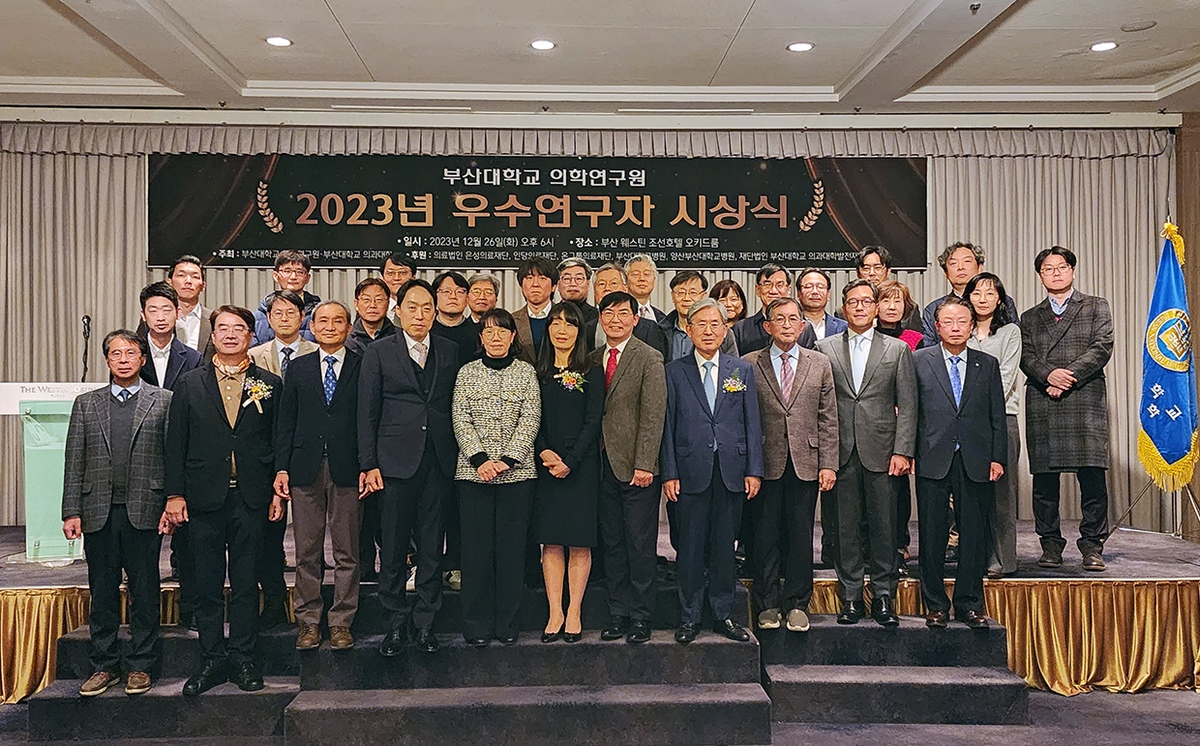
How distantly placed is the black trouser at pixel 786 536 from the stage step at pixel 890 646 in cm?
16

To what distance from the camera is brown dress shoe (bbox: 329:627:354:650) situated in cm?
411

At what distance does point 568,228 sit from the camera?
7.30 metres

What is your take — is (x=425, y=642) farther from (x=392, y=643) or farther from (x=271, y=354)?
→ (x=271, y=354)

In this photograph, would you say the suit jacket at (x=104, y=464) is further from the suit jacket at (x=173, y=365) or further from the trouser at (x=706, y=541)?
the trouser at (x=706, y=541)

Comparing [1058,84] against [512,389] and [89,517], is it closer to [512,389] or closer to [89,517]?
[512,389]

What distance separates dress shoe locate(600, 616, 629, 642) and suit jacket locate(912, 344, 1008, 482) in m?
1.45

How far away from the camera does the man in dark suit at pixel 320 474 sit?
13.3ft

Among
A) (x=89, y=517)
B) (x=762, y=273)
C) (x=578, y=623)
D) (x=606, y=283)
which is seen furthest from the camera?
(x=762, y=273)

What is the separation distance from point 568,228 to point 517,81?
115 centimetres

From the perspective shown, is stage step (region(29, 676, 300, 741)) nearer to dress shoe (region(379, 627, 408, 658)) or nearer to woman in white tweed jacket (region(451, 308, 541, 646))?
dress shoe (region(379, 627, 408, 658))

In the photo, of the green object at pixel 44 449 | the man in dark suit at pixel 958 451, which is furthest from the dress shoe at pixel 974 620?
the green object at pixel 44 449

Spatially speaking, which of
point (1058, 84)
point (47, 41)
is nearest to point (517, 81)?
point (47, 41)

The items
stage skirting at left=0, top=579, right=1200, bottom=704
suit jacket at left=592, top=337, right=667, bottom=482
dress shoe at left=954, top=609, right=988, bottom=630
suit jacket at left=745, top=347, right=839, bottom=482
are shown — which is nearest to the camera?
suit jacket at left=592, top=337, right=667, bottom=482

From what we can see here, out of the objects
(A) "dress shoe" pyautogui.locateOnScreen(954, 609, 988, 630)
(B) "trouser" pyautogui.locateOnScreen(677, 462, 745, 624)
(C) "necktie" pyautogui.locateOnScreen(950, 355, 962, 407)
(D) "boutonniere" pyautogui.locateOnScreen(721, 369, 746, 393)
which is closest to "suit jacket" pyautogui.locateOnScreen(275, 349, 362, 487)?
(B) "trouser" pyautogui.locateOnScreen(677, 462, 745, 624)
